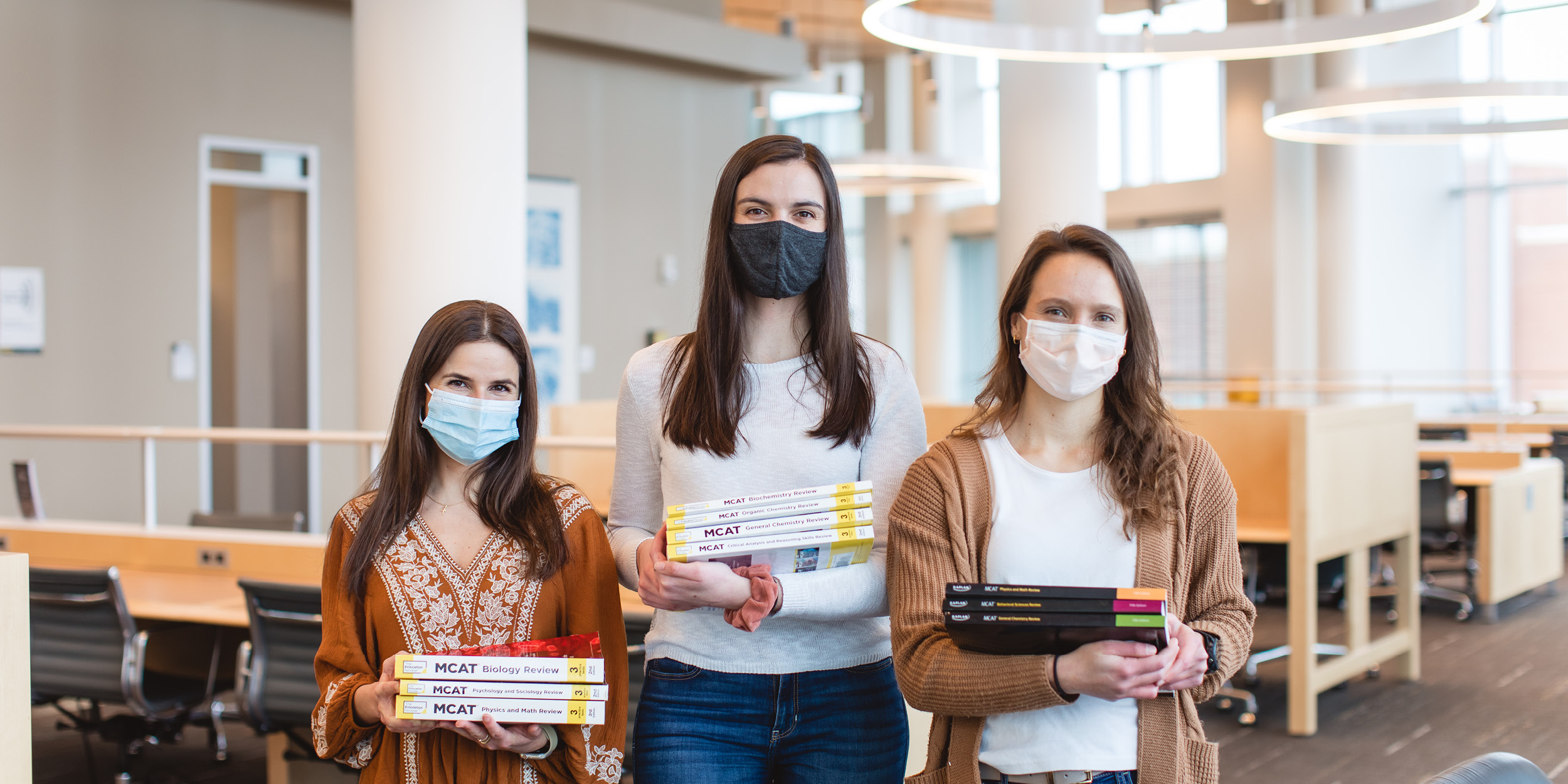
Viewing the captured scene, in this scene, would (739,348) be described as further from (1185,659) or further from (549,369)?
(549,369)

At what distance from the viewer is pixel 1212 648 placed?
1615 millimetres

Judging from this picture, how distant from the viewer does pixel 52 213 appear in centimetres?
672

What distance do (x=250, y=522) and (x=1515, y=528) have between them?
22.5 feet

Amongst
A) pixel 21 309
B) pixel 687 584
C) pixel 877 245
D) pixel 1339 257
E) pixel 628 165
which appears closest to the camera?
pixel 687 584

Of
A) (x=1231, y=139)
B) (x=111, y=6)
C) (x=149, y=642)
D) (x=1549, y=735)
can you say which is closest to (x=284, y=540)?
(x=149, y=642)

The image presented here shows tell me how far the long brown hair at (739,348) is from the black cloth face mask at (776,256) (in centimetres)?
2

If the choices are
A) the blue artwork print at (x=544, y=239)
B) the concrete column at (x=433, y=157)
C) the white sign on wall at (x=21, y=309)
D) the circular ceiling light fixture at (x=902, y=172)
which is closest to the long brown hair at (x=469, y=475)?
the concrete column at (x=433, y=157)

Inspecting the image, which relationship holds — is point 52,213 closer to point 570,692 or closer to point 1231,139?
point 570,692

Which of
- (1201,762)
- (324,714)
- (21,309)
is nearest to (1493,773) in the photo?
(1201,762)

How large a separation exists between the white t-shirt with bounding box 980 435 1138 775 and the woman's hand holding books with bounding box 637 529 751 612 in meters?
0.34

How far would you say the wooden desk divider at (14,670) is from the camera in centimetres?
146

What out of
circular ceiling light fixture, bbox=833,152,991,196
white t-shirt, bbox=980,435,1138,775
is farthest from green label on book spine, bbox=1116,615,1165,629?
circular ceiling light fixture, bbox=833,152,991,196

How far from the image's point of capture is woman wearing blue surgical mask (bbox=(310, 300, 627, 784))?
5.90 feet

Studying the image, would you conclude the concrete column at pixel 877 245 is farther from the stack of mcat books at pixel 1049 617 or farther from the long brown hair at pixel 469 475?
the stack of mcat books at pixel 1049 617
